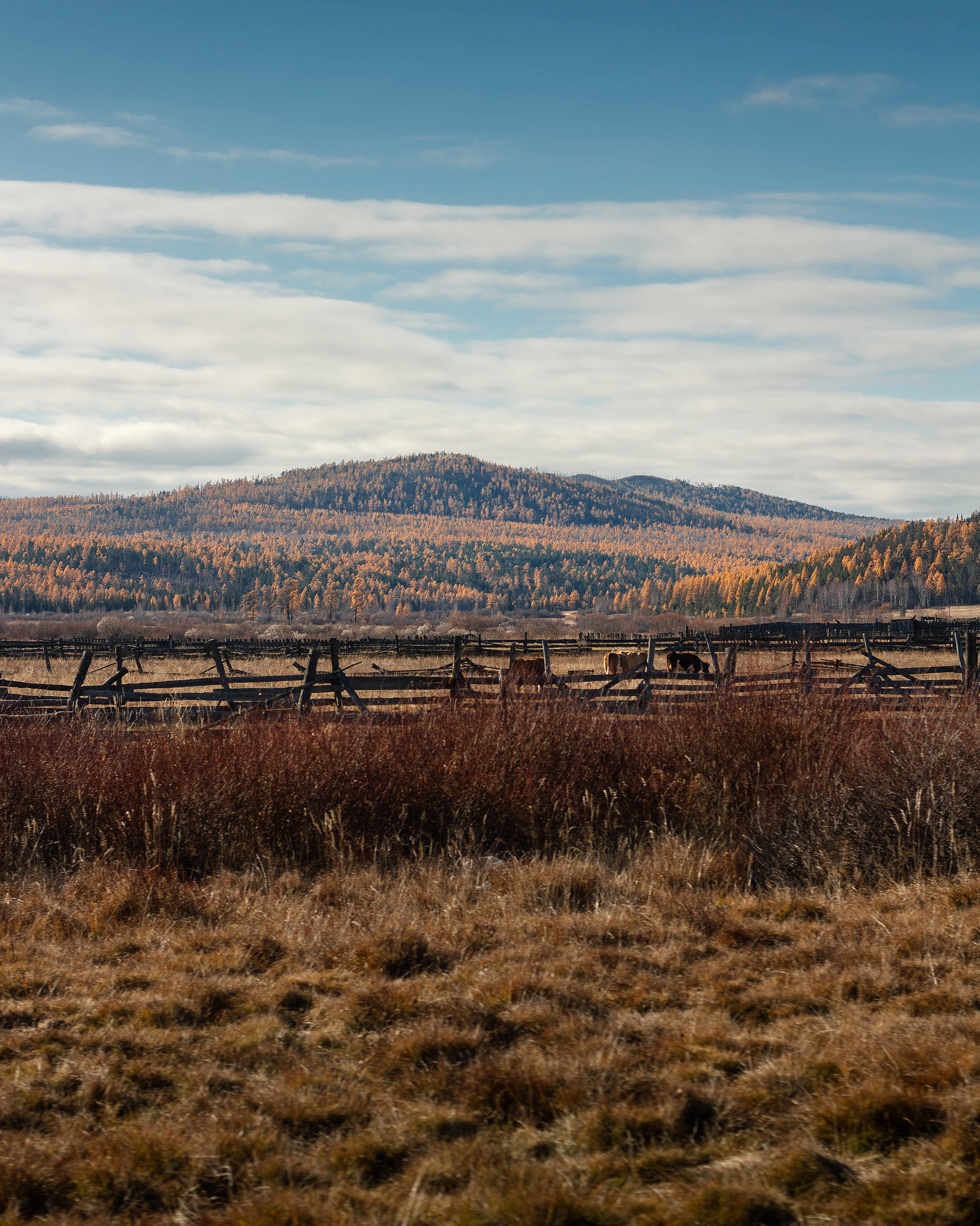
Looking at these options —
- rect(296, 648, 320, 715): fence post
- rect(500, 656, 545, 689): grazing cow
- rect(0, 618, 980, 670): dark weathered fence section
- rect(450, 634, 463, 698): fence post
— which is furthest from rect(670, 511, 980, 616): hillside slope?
rect(296, 648, 320, 715): fence post

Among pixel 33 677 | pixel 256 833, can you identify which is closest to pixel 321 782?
pixel 256 833

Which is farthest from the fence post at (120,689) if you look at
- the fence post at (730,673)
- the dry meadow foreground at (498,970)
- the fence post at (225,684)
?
the fence post at (730,673)

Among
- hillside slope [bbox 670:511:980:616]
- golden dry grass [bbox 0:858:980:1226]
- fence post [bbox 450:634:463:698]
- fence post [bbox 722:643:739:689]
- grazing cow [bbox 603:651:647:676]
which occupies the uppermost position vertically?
hillside slope [bbox 670:511:980:616]

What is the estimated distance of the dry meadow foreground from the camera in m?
3.35

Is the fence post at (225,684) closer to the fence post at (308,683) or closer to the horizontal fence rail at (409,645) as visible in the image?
the fence post at (308,683)

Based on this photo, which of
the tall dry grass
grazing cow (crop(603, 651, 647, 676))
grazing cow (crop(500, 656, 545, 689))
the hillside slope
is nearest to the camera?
A: the tall dry grass

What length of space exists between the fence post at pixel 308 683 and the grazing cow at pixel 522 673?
2.76 meters

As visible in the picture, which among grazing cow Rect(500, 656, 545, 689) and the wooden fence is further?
grazing cow Rect(500, 656, 545, 689)

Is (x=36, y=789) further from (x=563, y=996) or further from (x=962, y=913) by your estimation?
(x=962, y=913)

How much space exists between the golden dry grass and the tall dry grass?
88cm

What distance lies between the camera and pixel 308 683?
13.5m

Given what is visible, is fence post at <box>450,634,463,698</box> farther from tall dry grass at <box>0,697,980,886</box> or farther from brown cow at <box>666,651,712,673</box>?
Answer: brown cow at <box>666,651,712,673</box>

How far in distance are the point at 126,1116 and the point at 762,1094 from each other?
264cm

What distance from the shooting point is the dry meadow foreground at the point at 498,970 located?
335 cm
